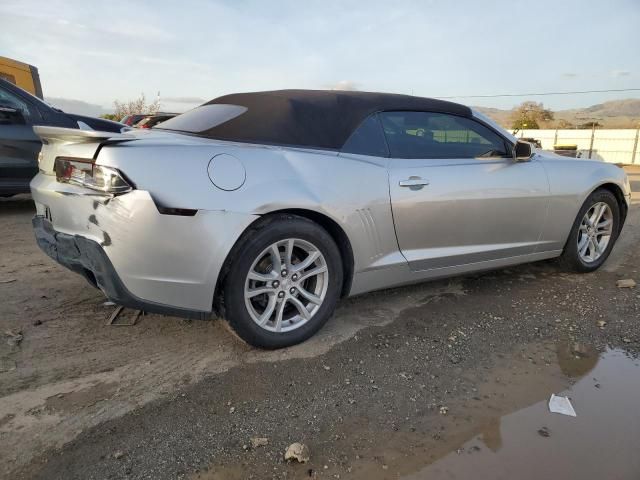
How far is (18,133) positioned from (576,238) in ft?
20.7

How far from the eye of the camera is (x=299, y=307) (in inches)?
112

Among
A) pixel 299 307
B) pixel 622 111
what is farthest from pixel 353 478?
pixel 622 111

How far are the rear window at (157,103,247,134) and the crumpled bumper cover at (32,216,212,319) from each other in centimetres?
103

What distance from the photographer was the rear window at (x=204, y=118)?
10.2 ft

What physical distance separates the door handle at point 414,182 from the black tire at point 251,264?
643 mm

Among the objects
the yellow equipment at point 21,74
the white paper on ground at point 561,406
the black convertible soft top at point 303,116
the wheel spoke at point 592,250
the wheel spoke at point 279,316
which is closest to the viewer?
the white paper on ground at point 561,406

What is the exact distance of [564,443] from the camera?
2084 millimetres

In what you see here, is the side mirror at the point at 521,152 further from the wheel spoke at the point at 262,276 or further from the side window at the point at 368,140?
the wheel spoke at the point at 262,276

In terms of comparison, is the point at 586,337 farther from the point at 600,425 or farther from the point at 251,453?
the point at 251,453

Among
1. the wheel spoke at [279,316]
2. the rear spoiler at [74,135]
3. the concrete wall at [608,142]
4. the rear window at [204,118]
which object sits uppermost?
the rear window at [204,118]

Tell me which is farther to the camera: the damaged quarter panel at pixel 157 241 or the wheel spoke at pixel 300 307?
the wheel spoke at pixel 300 307

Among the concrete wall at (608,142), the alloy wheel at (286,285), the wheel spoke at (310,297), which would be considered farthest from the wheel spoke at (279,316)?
the concrete wall at (608,142)

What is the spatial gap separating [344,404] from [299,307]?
0.72m

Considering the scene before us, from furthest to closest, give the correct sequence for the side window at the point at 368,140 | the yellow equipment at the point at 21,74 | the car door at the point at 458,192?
the yellow equipment at the point at 21,74
the car door at the point at 458,192
the side window at the point at 368,140
